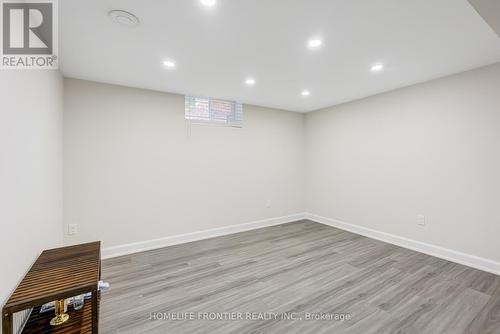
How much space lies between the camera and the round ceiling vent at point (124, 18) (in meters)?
1.65

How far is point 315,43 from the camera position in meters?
2.10

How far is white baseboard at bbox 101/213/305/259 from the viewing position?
313 centimetres

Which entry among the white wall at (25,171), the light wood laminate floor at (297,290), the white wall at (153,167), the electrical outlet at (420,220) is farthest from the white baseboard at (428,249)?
the white wall at (25,171)

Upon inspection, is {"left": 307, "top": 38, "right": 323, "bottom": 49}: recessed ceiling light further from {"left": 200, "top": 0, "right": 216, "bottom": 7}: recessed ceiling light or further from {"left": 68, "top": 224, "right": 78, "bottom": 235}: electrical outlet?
{"left": 68, "top": 224, "right": 78, "bottom": 235}: electrical outlet

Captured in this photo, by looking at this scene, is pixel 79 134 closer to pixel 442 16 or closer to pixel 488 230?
pixel 442 16

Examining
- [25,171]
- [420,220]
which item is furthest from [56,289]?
[420,220]

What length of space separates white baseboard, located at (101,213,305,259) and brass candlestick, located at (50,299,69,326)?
1.85m

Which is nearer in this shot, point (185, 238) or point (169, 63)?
point (169, 63)

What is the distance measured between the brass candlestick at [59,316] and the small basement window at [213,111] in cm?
286

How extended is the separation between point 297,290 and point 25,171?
2.48 meters

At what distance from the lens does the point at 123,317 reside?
1.90m

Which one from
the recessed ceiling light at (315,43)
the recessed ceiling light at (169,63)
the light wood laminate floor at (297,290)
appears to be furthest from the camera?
the recessed ceiling light at (169,63)

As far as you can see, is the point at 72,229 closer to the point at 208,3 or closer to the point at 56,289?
the point at 56,289

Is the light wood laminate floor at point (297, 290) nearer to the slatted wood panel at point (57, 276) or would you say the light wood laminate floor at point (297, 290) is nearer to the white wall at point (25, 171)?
the slatted wood panel at point (57, 276)
